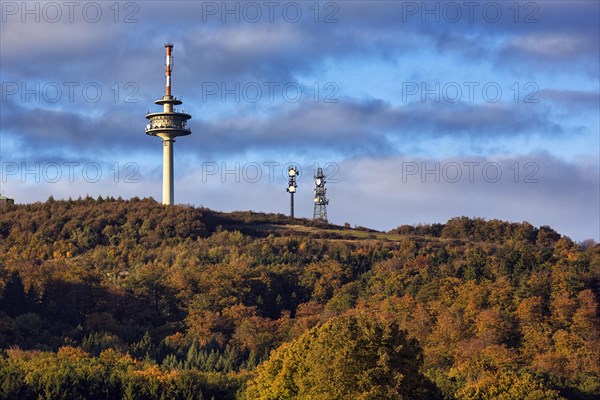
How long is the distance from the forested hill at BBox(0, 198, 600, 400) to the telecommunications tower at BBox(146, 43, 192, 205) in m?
4.65

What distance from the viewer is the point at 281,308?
127062 mm

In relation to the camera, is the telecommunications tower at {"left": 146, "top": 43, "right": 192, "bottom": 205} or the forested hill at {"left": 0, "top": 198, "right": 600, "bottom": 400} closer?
the forested hill at {"left": 0, "top": 198, "right": 600, "bottom": 400}

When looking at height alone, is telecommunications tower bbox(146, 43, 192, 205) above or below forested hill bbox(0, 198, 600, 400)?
above

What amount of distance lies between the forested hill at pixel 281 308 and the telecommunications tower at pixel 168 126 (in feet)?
15.3

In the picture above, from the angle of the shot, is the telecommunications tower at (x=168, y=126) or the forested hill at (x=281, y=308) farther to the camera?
the telecommunications tower at (x=168, y=126)

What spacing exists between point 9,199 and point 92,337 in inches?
2644

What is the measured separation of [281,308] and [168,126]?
35.5m

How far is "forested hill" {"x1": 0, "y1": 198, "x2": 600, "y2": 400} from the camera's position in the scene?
65188 millimetres

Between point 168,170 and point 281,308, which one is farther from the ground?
point 168,170

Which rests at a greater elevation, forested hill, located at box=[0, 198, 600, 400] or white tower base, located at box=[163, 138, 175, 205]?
white tower base, located at box=[163, 138, 175, 205]

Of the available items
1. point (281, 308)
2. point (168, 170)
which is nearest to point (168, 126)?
point (168, 170)

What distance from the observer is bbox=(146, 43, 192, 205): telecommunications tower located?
151000 millimetres

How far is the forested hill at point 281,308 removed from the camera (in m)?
65.2

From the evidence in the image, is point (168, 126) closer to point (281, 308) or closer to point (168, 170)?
point (168, 170)
